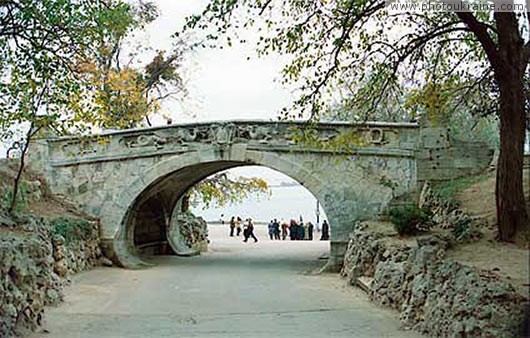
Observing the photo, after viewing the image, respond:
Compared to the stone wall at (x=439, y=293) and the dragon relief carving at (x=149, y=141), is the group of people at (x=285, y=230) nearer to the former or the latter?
the dragon relief carving at (x=149, y=141)

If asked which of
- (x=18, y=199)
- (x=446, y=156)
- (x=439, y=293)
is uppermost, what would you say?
(x=446, y=156)

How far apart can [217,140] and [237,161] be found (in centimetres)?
73

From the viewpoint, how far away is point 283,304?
10125 mm

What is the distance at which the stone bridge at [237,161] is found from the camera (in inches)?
576

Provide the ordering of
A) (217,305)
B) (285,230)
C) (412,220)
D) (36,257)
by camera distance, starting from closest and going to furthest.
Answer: (36,257) < (217,305) < (412,220) < (285,230)

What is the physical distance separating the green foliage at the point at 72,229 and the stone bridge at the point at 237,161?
3.34ft

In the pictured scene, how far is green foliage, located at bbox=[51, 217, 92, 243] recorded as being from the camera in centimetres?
1371

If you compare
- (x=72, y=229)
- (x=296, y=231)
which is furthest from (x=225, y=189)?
(x=72, y=229)

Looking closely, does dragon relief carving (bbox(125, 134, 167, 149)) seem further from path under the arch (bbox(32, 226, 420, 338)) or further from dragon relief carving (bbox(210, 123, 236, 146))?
path under the arch (bbox(32, 226, 420, 338))

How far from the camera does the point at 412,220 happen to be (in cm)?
1083

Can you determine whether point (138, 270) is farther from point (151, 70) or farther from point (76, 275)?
point (151, 70)

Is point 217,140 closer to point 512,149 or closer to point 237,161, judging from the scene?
point 237,161

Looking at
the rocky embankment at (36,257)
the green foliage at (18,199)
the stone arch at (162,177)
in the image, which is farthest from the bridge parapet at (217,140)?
the green foliage at (18,199)

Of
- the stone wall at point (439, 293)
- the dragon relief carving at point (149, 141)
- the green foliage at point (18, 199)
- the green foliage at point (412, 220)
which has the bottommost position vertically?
the stone wall at point (439, 293)
